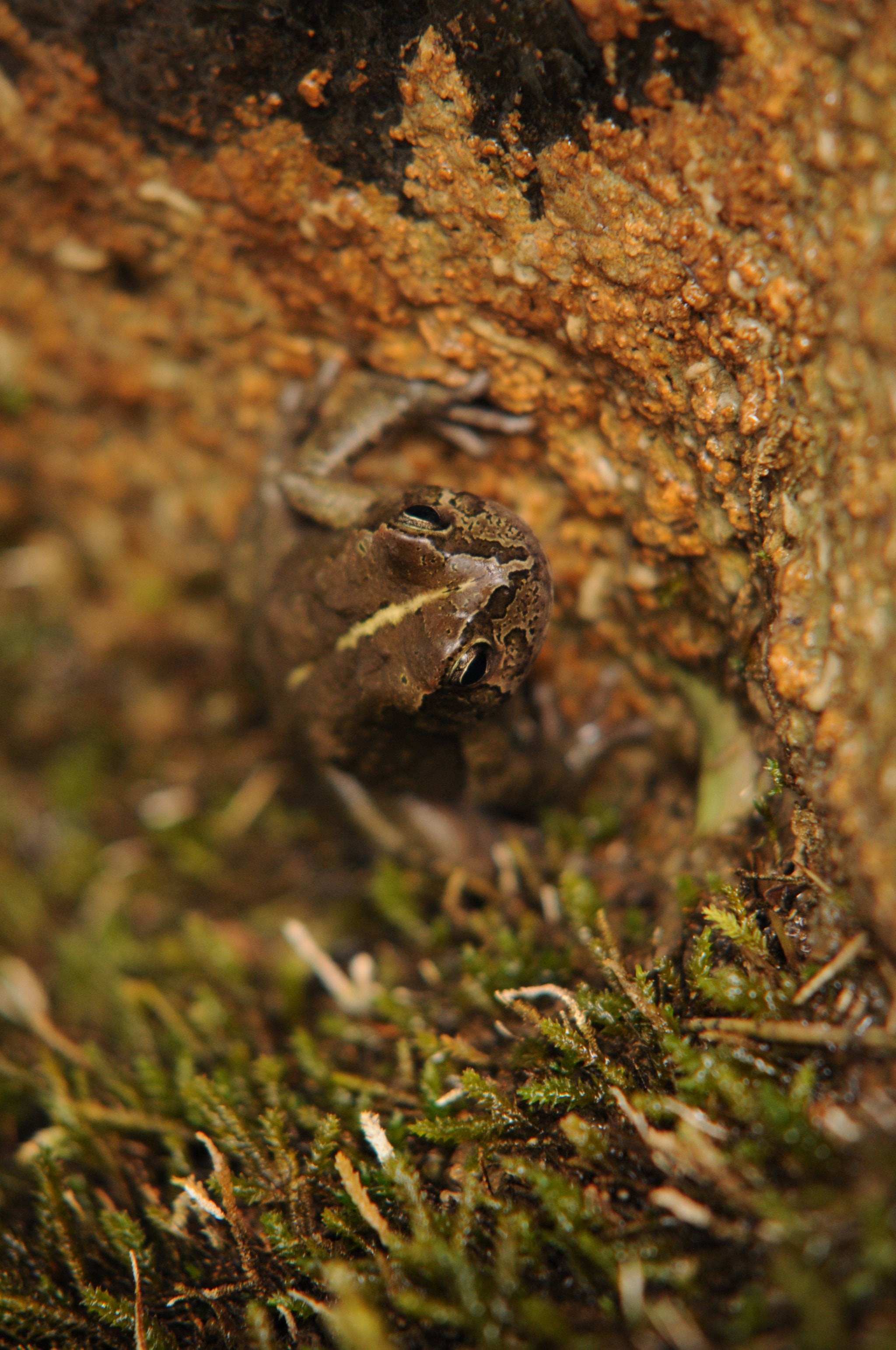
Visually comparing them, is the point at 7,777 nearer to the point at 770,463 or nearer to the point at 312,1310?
the point at 312,1310

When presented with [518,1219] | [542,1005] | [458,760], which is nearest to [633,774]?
[458,760]

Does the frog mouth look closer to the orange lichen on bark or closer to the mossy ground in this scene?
the orange lichen on bark

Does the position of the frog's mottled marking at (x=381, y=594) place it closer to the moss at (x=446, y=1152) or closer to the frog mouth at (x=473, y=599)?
the frog mouth at (x=473, y=599)

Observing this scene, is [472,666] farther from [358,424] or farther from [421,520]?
[358,424]

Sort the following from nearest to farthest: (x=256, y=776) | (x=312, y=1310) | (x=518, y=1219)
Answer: (x=518, y=1219) → (x=312, y=1310) → (x=256, y=776)

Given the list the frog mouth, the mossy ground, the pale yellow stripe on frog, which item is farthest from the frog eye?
the mossy ground

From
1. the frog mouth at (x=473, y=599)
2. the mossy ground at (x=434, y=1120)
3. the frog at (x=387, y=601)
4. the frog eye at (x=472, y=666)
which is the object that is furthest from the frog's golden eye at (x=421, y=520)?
the mossy ground at (x=434, y=1120)

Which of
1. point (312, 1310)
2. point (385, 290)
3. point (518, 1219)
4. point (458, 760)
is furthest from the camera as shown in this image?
point (458, 760)

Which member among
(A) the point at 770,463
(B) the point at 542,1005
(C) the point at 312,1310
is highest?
(A) the point at 770,463
